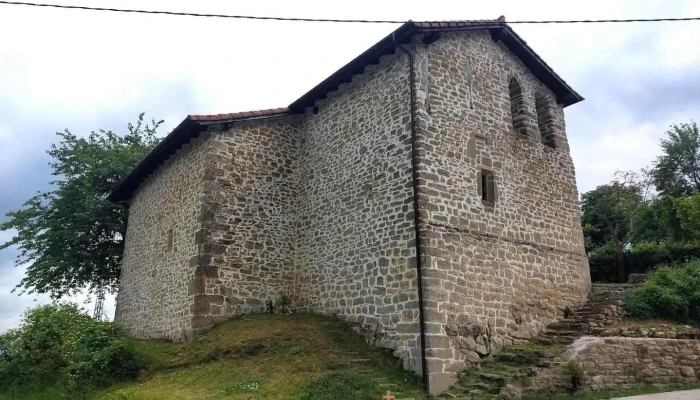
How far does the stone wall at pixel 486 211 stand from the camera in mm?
10406

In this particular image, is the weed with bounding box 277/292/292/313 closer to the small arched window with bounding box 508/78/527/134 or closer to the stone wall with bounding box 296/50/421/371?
the stone wall with bounding box 296/50/421/371

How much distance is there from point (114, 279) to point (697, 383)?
2298 cm

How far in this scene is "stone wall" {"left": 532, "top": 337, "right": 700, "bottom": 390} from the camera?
31.6ft

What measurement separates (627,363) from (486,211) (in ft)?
14.1

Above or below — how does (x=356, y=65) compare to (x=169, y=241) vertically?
above

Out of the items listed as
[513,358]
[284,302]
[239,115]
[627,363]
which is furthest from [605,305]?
[239,115]

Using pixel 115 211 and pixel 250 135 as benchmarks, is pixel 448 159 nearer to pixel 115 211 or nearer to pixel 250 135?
pixel 250 135

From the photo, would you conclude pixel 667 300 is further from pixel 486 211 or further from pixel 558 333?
pixel 486 211

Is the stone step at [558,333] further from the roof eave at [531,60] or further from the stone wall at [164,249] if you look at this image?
the stone wall at [164,249]

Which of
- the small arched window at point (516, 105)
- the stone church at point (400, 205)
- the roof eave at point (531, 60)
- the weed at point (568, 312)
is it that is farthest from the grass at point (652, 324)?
the roof eave at point (531, 60)

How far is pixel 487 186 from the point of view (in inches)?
487

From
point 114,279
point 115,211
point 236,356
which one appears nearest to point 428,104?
point 236,356

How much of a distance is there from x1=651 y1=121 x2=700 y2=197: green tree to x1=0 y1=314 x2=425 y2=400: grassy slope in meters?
27.1

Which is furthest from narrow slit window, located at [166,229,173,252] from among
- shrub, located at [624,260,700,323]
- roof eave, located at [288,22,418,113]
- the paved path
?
shrub, located at [624,260,700,323]
